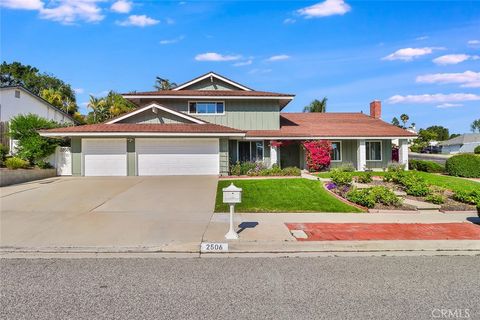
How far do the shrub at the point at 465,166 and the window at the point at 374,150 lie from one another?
439cm

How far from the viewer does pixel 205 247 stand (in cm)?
698

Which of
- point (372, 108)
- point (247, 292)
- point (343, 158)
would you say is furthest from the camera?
point (372, 108)

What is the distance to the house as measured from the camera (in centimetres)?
1933

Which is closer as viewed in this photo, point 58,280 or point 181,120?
point 58,280

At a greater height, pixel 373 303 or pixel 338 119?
pixel 338 119

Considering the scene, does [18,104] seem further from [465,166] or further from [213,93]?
[465,166]

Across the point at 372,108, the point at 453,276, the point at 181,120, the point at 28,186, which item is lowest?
the point at 453,276

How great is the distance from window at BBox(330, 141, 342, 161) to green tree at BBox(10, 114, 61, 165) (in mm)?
17564

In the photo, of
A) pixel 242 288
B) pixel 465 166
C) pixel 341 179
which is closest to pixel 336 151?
pixel 465 166

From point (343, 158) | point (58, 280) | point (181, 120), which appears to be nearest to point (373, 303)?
point (58, 280)

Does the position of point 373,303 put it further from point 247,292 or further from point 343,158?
point 343,158

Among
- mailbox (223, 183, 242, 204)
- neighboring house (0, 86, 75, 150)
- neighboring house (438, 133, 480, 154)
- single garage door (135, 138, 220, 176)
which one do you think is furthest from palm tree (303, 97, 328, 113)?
neighboring house (438, 133, 480, 154)

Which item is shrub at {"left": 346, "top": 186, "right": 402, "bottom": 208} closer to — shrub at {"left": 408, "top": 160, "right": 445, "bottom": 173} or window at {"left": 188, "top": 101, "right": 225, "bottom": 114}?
window at {"left": 188, "top": 101, "right": 225, "bottom": 114}

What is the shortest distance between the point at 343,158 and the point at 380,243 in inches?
709
